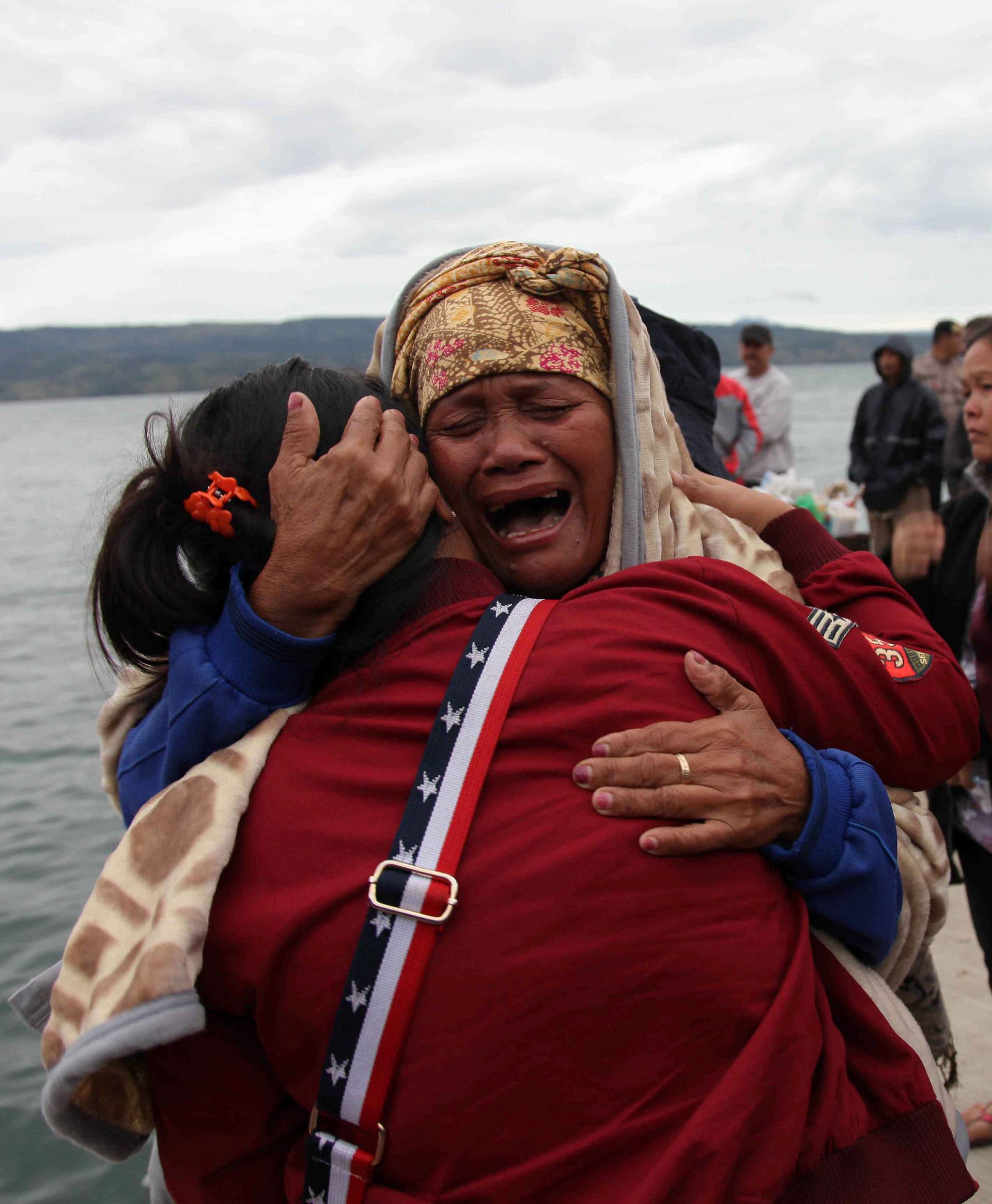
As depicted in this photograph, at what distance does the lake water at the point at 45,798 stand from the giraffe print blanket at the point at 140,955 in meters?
0.56

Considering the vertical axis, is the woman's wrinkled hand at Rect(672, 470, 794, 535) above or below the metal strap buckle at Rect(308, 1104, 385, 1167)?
above

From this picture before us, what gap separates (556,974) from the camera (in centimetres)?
124

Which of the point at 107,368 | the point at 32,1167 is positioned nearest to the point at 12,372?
the point at 107,368

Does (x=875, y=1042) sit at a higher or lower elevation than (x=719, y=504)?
lower

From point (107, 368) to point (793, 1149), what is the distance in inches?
4464

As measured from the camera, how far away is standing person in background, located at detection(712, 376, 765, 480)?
343 inches

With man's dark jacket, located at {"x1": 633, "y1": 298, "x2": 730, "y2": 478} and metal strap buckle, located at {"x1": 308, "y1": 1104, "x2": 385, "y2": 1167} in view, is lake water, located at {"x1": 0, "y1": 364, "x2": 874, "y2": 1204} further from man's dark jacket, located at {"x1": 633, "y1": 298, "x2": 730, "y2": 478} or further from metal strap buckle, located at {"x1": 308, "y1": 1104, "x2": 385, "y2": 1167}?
man's dark jacket, located at {"x1": 633, "y1": 298, "x2": 730, "y2": 478}

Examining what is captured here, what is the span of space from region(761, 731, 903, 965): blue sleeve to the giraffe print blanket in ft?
0.30

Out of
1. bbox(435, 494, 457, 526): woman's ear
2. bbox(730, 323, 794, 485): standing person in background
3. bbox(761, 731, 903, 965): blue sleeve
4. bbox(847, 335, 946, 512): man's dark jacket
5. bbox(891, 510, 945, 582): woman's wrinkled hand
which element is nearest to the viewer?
bbox(761, 731, 903, 965): blue sleeve

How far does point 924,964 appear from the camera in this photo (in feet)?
6.20

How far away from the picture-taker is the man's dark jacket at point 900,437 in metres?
8.98

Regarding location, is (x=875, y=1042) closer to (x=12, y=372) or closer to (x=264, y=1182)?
(x=264, y=1182)

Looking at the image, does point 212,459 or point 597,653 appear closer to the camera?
point 597,653

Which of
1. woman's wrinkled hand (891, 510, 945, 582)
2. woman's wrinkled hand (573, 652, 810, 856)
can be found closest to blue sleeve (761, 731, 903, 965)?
woman's wrinkled hand (573, 652, 810, 856)
